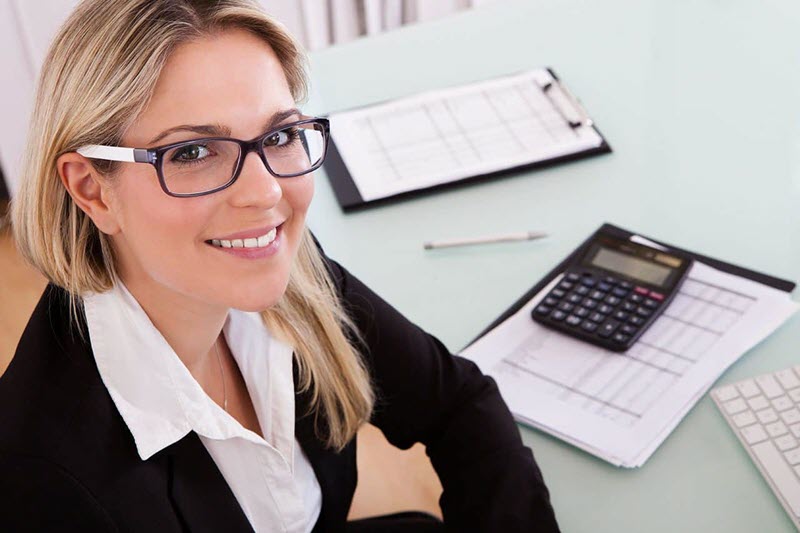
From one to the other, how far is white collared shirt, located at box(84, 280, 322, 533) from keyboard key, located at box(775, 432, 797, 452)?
0.49 m

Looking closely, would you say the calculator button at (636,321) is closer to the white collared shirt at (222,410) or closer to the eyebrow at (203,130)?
the white collared shirt at (222,410)

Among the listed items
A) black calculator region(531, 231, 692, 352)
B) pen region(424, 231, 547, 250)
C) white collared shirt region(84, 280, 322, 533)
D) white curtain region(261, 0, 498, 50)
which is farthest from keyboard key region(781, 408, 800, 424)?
white curtain region(261, 0, 498, 50)

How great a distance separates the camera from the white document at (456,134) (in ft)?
4.75

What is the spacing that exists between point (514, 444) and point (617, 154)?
56 cm

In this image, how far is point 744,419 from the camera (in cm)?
104

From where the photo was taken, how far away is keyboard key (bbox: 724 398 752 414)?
105cm

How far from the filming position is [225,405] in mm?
1096

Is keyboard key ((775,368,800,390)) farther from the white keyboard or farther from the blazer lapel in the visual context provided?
the blazer lapel

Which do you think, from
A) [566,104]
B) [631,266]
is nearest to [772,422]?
[631,266]

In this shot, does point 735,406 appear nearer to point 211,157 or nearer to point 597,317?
point 597,317

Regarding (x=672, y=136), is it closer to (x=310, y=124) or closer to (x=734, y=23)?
(x=734, y=23)

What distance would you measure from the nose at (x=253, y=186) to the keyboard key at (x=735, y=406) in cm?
51

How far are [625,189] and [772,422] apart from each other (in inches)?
17.7

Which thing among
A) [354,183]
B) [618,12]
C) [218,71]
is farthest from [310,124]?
[618,12]
